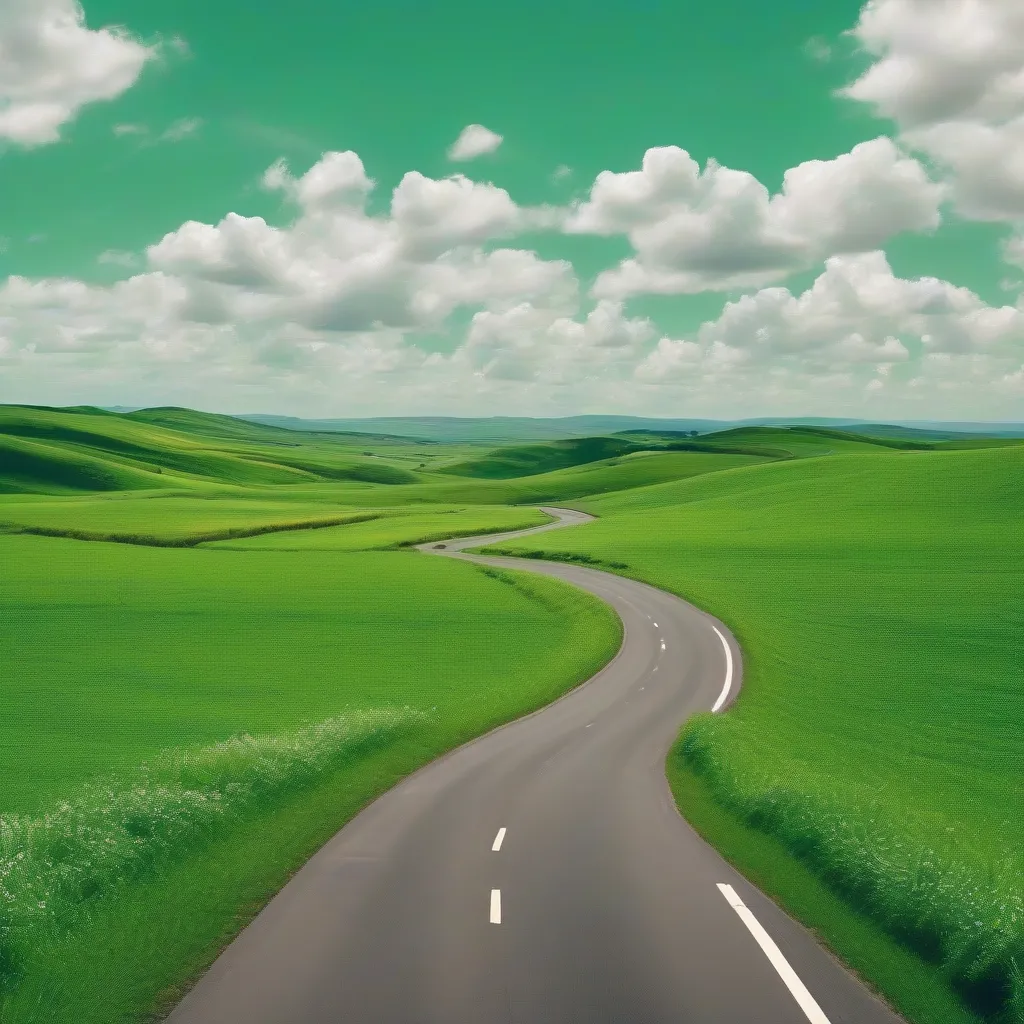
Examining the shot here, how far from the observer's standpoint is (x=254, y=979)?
49.5ft

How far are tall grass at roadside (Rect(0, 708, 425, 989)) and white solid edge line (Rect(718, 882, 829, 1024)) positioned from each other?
496 inches

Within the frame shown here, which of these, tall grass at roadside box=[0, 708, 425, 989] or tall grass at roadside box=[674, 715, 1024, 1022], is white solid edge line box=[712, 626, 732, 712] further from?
tall grass at roadside box=[0, 708, 425, 989]

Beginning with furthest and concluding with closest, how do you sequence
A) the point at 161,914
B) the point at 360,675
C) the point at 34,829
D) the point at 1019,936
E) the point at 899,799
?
1. the point at 360,675
2. the point at 899,799
3. the point at 34,829
4. the point at 161,914
5. the point at 1019,936

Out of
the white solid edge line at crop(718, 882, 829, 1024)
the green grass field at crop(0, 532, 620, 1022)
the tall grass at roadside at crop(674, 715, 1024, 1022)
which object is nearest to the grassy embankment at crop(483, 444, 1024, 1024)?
the tall grass at roadside at crop(674, 715, 1024, 1022)

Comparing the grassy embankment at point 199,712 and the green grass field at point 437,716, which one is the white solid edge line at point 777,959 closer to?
the green grass field at point 437,716

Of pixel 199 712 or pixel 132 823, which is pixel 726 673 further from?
pixel 132 823

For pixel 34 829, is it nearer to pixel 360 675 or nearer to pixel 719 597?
pixel 360 675

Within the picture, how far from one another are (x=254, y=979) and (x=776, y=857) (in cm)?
1252

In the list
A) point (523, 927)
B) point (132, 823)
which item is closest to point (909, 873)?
point (523, 927)

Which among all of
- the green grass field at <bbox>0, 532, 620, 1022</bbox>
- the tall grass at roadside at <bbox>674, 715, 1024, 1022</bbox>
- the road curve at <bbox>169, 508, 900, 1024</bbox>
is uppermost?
the tall grass at roadside at <bbox>674, 715, 1024, 1022</bbox>

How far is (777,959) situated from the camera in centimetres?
1578

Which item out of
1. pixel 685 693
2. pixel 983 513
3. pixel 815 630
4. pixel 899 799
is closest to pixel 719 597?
pixel 815 630

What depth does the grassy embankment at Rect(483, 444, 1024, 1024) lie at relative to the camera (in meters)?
15.9

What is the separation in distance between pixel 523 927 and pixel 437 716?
20.1m
